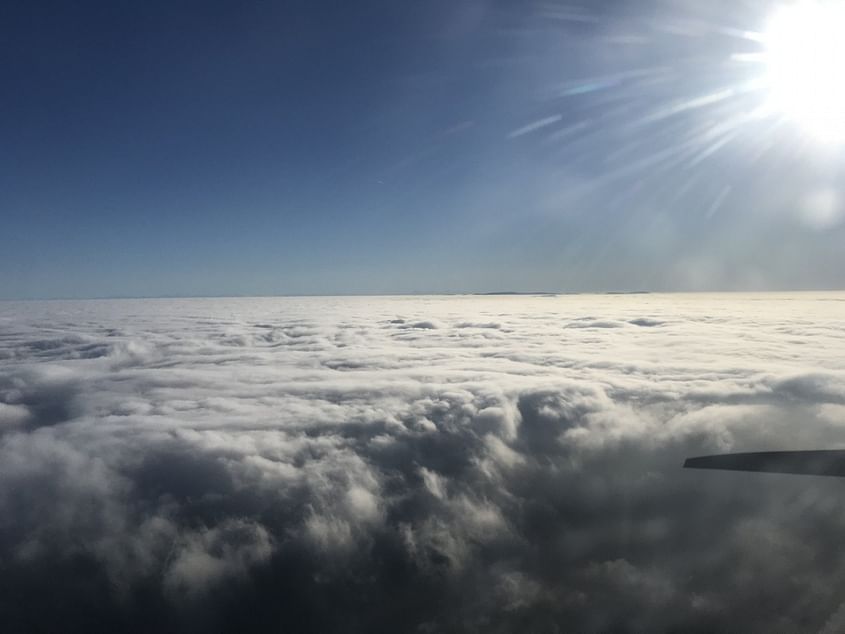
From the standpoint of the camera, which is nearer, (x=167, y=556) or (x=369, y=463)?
(x=167, y=556)

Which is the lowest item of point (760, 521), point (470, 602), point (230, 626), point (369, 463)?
point (230, 626)

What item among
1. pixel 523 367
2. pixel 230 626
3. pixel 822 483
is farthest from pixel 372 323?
pixel 822 483

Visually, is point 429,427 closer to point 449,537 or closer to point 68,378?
point 449,537

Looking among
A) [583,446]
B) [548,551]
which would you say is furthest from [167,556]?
[583,446]

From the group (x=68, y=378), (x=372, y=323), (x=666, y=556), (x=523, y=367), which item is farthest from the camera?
(x=372, y=323)

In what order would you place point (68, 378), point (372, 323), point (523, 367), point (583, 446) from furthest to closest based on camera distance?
point (372, 323), point (68, 378), point (523, 367), point (583, 446)

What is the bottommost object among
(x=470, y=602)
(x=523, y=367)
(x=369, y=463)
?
(x=470, y=602)

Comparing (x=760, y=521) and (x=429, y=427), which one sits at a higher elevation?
(x=429, y=427)

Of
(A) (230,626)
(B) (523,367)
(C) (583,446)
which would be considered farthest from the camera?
(B) (523,367)

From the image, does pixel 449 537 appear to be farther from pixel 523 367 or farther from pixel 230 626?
pixel 523 367
